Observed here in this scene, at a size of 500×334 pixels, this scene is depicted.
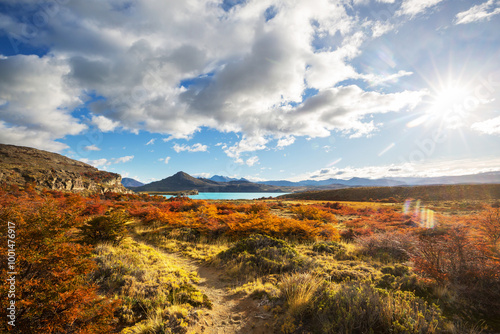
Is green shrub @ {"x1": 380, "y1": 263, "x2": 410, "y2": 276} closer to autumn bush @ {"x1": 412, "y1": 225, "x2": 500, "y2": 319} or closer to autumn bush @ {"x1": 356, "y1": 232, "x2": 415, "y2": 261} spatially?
autumn bush @ {"x1": 412, "y1": 225, "x2": 500, "y2": 319}

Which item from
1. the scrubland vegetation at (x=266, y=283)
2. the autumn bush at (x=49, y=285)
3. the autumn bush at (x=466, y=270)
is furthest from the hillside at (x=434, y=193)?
the autumn bush at (x=49, y=285)

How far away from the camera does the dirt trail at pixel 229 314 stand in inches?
186

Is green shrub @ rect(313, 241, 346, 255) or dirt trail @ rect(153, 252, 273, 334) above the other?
dirt trail @ rect(153, 252, 273, 334)

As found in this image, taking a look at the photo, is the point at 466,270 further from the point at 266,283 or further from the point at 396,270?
the point at 266,283

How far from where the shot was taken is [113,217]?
10133 millimetres

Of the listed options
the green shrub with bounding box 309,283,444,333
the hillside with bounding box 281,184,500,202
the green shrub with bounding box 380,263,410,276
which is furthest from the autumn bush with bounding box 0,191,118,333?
the hillside with bounding box 281,184,500,202

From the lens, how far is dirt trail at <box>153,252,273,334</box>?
15.5 ft

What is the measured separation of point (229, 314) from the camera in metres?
→ 5.45

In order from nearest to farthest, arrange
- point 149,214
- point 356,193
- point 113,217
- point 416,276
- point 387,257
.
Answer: point 416,276, point 387,257, point 113,217, point 149,214, point 356,193

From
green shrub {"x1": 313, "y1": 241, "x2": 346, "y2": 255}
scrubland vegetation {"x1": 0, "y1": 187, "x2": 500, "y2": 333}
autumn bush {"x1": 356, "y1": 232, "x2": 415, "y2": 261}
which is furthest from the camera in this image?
green shrub {"x1": 313, "y1": 241, "x2": 346, "y2": 255}

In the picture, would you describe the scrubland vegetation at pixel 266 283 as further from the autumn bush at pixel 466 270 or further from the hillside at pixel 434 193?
the hillside at pixel 434 193

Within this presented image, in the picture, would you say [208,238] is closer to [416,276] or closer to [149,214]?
[149,214]

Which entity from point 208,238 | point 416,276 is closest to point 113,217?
point 208,238

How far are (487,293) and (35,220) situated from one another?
35.7 feet
